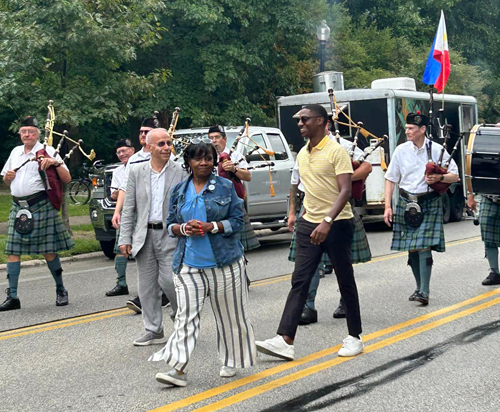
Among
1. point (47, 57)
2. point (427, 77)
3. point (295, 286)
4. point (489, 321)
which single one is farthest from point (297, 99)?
point (295, 286)

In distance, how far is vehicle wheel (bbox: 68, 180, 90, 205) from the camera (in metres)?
24.2

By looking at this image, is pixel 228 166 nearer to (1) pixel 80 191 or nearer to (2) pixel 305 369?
(2) pixel 305 369

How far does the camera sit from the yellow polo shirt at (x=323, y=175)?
21.5 feet

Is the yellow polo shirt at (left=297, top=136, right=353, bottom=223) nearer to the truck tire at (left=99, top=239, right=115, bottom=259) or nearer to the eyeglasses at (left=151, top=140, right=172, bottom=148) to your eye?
the eyeglasses at (left=151, top=140, right=172, bottom=148)

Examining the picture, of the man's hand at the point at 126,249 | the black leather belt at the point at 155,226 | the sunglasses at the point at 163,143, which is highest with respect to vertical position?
the sunglasses at the point at 163,143

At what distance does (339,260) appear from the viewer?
21.8ft

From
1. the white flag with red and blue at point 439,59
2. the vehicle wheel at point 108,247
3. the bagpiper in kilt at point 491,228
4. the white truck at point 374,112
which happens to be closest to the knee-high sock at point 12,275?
the vehicle wheel at point 108,247

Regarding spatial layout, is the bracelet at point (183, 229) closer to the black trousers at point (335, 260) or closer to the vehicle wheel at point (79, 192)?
the black trousers at point (335, 260)

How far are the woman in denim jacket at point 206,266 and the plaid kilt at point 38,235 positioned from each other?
3.53 m

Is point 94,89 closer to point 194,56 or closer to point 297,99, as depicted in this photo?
point 297,99

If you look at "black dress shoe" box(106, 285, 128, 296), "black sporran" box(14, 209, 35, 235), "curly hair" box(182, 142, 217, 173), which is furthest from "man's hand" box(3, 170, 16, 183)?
"curly hair" box(182, 142, 217, 173)

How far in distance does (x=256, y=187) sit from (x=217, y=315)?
8530 millimetres

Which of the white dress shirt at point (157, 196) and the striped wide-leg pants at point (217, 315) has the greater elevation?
the white dress shirt at point (157, 196)

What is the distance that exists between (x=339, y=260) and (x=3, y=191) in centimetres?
2221
